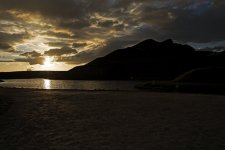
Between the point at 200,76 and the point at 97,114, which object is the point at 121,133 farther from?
the point at 200,76

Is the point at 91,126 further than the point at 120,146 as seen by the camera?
Yes

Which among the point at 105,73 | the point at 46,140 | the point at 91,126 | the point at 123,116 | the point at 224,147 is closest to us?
the point at 224,147

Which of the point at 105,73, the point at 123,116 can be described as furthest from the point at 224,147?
the point at 105,73

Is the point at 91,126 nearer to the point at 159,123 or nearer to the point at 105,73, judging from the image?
the point at 159,123

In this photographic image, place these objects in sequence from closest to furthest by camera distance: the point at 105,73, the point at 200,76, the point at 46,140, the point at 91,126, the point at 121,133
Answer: the point at 46,140 < the point at 121,133 < the point at 91,126 < the point at 200,76 < the point at 105,73

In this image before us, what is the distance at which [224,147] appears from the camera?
5895mm

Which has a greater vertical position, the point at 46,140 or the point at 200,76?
the point at 200,76

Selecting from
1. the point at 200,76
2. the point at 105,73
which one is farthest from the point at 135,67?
the point at 200,76

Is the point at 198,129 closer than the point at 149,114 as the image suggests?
Yes

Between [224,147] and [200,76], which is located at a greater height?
[200,76]

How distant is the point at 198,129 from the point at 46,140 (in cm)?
360

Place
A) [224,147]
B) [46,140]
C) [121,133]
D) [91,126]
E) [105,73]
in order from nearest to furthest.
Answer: [224,147] → [46,140] → [121,133] → [91,126] → [105,73]

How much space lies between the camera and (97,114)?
34.5 ft

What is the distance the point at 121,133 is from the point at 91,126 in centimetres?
127
